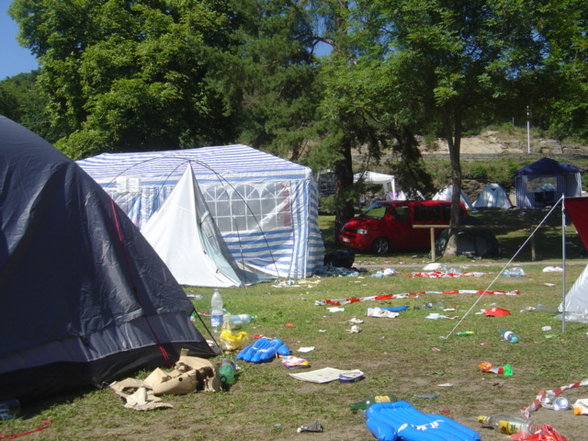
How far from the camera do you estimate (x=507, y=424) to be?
16.1 ft

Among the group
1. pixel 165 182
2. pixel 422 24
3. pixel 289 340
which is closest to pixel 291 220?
pixel 165 182

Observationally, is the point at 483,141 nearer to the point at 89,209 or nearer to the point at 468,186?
the point at 468,186

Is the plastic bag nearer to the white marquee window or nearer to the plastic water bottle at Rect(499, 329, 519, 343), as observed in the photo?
the plastic water bottle at Rect(499, 329, 519, 343)

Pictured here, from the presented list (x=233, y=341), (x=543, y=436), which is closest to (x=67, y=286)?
(x=233, y=341)

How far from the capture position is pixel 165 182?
15617 millimetres

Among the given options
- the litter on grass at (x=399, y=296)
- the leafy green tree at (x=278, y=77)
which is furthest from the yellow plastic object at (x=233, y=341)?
the leafy green tree at (x=278, y=77)

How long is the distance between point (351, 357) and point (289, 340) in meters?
1.18

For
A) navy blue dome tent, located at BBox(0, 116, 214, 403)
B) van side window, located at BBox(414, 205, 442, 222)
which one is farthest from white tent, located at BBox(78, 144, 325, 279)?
navy blue dome tent, located at BBox(0, 116, 214, 403)

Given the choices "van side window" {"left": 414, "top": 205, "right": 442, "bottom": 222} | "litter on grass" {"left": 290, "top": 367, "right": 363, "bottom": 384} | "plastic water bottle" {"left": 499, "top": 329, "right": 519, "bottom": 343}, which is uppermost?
"van side window" {"left": 414, "top": 205, "right": 442, "bottom": 222}

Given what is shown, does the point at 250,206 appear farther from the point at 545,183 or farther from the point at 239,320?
the point at 545,183

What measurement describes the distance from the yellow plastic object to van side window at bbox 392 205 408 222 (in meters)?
13.5

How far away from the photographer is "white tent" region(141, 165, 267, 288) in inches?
532

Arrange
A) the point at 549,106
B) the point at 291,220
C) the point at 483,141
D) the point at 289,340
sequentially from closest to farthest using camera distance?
1. the point at 289,340
2. the point at 291,220
3. the point at 549,106
4. the point at 483,141

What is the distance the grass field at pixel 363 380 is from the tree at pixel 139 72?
1326cm
